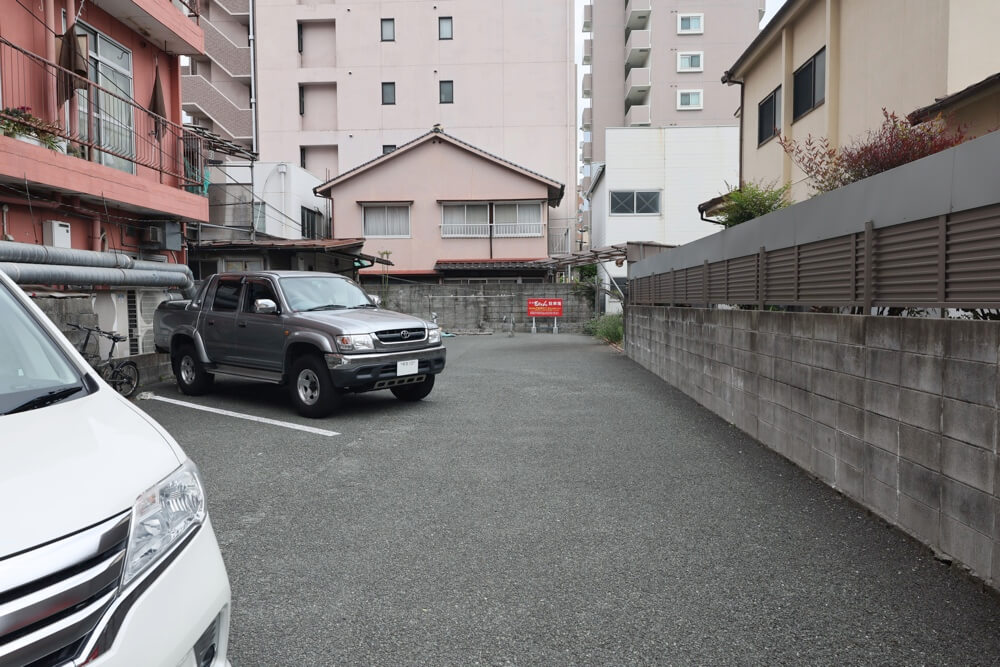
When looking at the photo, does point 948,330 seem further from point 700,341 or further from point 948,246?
point 700,341

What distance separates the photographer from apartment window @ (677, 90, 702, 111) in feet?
132

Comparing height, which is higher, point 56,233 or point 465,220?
point 465,220

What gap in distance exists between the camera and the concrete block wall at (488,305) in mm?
24719

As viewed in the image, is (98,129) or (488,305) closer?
(98,129)

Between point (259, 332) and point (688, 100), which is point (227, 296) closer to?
point (259, 332)

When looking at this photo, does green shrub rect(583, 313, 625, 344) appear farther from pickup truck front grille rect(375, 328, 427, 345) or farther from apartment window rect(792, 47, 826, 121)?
pickup truck front grille rect(375, 328, 427, 345)

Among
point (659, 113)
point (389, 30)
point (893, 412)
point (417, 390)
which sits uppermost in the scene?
point (389, 30)

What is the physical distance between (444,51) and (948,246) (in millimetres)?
36216

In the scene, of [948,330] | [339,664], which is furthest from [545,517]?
[948,330]

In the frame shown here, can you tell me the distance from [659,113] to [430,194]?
1773 centimetres

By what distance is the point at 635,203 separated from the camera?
29141 millimetres

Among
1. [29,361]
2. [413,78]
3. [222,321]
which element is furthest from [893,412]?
[413,78]

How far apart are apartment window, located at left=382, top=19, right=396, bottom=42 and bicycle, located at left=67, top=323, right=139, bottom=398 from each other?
31311 mm

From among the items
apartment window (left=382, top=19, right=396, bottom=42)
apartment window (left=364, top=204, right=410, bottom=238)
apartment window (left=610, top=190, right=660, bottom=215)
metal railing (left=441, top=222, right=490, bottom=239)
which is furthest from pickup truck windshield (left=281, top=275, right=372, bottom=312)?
apartment window (left=382, top=19, right=396, bottom=42)
